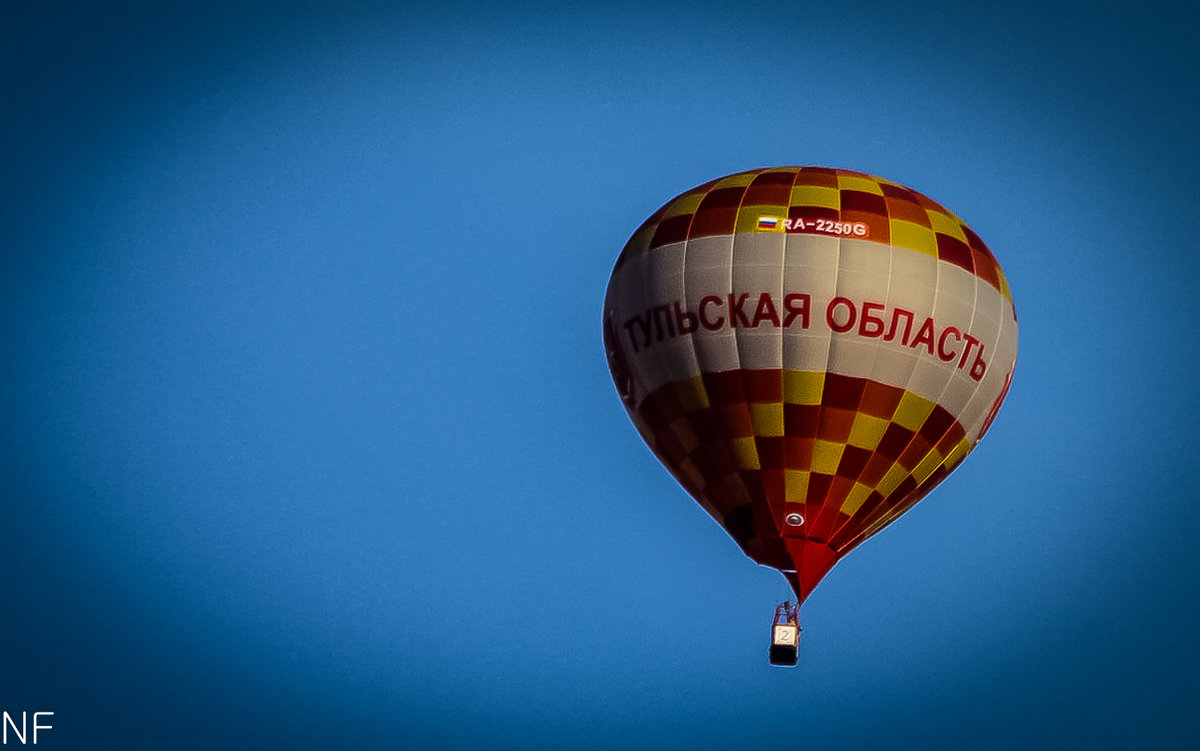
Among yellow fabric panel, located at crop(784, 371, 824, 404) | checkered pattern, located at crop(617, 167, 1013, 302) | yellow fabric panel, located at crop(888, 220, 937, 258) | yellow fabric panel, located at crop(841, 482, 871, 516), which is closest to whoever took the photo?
yellow fabric panel, located at crop(784, 371, 824, 404)

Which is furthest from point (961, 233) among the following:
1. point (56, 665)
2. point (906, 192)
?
point (56, 665)

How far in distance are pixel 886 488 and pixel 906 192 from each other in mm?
3030

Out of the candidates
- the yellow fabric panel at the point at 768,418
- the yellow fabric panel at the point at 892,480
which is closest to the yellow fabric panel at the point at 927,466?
the yellow fabric panel at the point at 892,480

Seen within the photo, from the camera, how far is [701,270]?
18203mm

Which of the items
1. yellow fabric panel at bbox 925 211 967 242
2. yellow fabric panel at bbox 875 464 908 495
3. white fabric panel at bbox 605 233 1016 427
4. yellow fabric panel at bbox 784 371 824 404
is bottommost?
yellow fabric panel at bbox 875 464 908 495

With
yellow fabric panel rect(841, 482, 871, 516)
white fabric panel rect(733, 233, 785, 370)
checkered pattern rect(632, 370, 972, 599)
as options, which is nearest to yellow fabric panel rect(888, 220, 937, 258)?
white fabric panel rect(733, 233, 785, 370)

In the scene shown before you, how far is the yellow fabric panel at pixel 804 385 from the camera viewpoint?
58.5 ft

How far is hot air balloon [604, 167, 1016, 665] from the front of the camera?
17859 millimetres

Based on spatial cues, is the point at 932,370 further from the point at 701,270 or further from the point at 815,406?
the point at 701,270

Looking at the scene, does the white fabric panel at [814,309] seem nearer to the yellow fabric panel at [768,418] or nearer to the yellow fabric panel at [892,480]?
the yellow fabric panel at [768,418]

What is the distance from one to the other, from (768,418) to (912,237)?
225 centimetres

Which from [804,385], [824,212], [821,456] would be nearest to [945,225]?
[824,212]

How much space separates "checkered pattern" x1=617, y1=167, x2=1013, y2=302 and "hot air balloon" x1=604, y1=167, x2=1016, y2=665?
2 cm

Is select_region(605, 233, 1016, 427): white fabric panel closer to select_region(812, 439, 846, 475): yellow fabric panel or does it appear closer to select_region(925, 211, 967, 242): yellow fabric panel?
select_region(925, 211, 967, 242): yellow fabric panel
